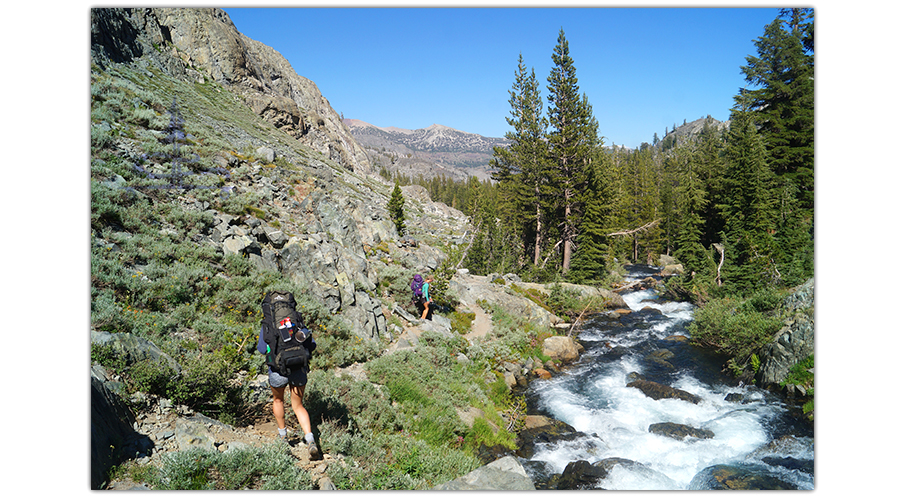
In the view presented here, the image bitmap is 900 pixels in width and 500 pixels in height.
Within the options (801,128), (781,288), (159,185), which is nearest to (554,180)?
(801,128)

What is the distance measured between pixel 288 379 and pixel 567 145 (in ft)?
107

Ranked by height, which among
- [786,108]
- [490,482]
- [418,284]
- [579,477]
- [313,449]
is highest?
[786,108]

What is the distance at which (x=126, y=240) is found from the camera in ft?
28.5

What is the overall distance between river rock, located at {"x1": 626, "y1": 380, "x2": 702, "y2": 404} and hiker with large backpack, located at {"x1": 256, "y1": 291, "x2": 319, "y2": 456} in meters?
11.4

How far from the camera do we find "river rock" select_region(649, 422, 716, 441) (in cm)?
968

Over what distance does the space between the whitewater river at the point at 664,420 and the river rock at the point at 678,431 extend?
17cm

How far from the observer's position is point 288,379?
16.4 ft

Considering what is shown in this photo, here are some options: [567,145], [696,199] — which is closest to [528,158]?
[567,145]

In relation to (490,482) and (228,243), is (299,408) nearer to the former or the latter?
(490,482)

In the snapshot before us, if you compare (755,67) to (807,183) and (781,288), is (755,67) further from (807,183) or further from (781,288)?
(781,288)

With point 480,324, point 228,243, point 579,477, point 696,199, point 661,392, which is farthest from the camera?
point 696,199

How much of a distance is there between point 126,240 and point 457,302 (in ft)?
41.4

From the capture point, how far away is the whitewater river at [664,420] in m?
8.27

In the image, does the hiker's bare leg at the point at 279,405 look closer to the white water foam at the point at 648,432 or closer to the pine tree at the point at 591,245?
the white water foam at the point at 648,432
